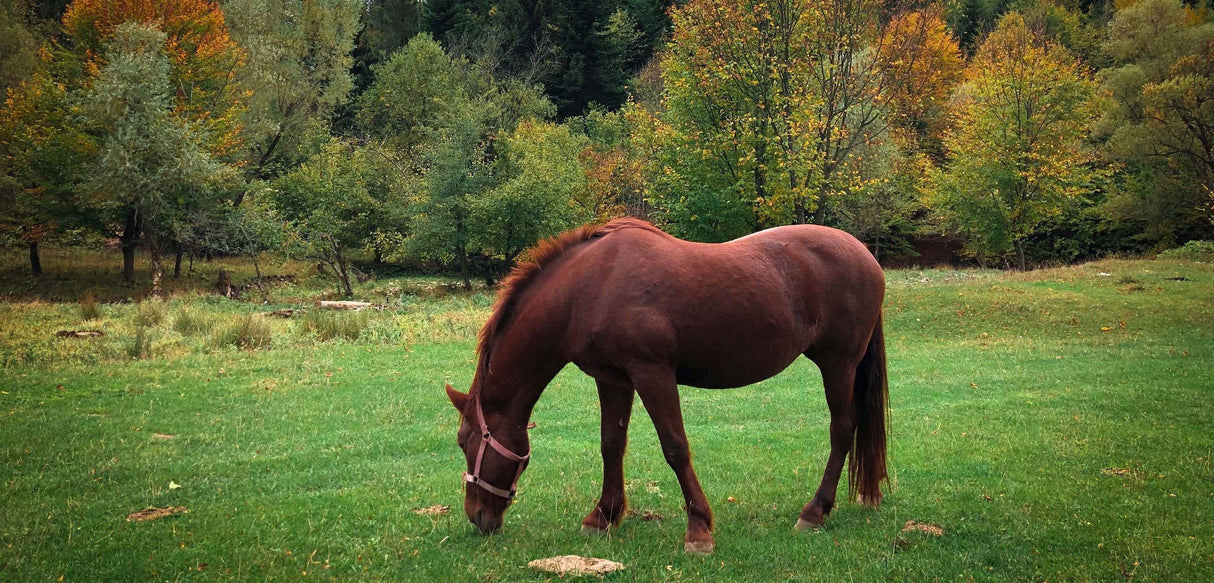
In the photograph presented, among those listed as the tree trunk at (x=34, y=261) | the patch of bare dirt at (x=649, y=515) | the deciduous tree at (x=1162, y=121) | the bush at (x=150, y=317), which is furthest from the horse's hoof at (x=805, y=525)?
the tree trunk at (x=34, y=261)

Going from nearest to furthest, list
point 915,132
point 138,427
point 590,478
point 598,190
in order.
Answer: point 590,478
point 138,427
point 598,190
point 915,132

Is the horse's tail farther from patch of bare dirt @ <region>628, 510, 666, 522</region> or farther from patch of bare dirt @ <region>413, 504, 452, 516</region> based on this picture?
patch of bare dirt @ <region>413, 504, 452, 516</region>

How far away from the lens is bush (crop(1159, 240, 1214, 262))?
2957cm

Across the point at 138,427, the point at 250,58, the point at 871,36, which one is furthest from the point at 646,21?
the point at 138,427

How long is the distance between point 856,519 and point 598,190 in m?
33.8

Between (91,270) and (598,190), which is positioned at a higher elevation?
(598,190)

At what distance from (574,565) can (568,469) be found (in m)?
3.16

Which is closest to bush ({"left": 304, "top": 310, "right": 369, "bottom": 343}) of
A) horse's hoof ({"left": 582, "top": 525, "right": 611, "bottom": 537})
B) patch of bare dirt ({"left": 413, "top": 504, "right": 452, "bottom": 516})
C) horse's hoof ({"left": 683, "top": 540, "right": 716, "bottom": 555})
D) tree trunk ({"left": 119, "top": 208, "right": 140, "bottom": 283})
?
patch of bare dirt ({"left": 413, "top": 504, "right": 452, "bottom": 516})

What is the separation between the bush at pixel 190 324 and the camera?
1850 cm

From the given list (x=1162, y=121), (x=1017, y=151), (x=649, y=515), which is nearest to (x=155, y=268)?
(x=649, y=515)

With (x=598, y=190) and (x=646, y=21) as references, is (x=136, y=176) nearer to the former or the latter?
(x=598, y=190)

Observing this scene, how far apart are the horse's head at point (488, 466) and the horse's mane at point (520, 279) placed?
0.34 m

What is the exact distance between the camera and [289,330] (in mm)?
19125

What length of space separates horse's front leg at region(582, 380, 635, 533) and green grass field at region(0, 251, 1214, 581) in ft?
0.55
